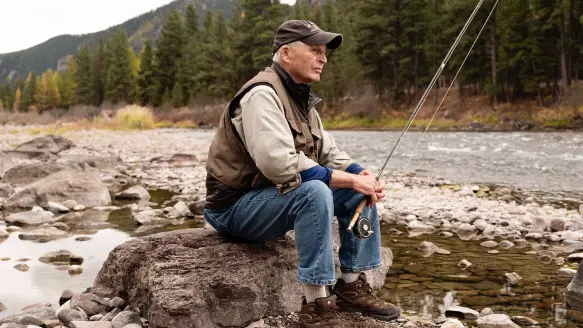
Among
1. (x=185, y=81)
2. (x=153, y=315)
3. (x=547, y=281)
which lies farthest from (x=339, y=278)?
(x=185, y=81)

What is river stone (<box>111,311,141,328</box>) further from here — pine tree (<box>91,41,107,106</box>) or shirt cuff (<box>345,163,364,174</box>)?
pine tree (<box>91,41,107,106</box>)

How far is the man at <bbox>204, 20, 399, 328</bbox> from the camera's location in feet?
9.48

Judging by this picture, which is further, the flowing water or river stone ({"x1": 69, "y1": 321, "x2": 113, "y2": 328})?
the flowing water

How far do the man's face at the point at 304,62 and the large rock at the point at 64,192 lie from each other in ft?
18.8

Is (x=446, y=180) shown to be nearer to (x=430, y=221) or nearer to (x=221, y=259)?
(x=430, y=221)

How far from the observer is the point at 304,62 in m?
3.13

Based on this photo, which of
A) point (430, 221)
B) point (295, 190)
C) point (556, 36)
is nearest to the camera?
point (295, 190)

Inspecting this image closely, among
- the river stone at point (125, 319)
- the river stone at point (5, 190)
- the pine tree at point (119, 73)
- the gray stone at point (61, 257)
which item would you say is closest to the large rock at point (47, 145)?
the river stone at point (5, 190)

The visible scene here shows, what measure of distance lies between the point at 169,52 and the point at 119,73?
13.5 m

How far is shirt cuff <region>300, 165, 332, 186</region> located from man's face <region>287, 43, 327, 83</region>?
1.78 feet

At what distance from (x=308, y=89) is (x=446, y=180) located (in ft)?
28.1

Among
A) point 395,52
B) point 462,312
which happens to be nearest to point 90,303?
point 462,312

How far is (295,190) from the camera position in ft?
9.68

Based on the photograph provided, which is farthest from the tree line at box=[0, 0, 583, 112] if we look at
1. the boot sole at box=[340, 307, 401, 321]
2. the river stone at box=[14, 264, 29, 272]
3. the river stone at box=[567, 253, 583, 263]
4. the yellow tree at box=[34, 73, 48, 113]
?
the yellow tree at box=[34, 73, 48, 113]
